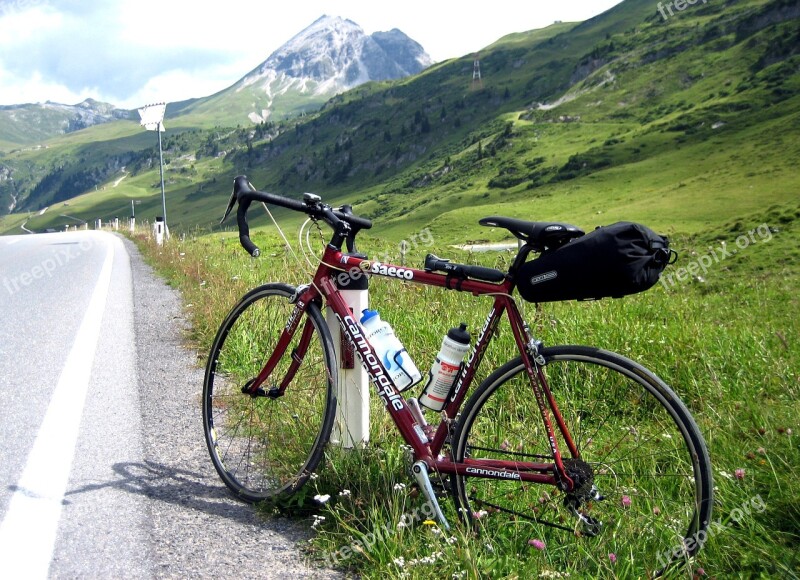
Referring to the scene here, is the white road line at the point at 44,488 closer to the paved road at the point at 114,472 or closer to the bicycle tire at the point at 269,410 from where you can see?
the paved road at the point at 114,472

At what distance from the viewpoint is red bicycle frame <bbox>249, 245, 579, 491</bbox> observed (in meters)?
2.89

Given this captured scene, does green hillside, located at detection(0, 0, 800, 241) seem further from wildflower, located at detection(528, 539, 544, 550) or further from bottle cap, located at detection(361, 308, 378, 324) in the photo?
wildflower, located at detection(528, 539, 544, 550)

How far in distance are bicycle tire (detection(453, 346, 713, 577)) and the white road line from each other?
1900mm

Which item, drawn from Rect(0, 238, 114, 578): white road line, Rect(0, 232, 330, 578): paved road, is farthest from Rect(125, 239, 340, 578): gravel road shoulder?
Rect(0, 238, 114, 578): white road line

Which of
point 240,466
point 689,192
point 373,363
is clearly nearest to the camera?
point 373,363

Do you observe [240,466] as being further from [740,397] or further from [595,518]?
[740,397]

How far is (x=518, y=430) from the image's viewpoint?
363cm

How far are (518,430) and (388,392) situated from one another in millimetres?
905

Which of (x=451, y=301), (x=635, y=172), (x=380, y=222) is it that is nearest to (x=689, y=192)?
(x=635, y=172)

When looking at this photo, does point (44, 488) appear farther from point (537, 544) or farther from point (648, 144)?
point (648, 144)

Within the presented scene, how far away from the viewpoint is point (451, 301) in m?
7.36

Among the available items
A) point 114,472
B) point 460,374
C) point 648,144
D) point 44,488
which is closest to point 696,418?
point 460,374

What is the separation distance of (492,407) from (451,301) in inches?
132

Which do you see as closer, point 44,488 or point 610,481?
point 610,481
